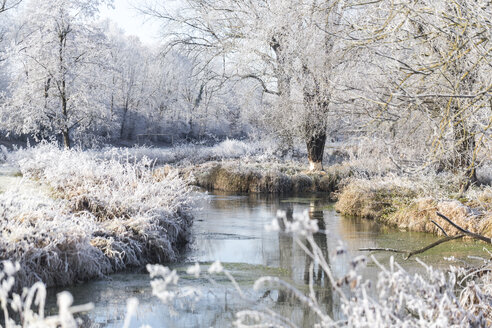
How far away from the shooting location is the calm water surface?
16.9ft

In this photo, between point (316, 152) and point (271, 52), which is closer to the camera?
point (271, 52)

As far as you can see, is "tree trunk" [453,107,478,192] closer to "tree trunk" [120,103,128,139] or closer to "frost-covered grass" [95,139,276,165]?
"frost-covered grass" [95,139,276,165]

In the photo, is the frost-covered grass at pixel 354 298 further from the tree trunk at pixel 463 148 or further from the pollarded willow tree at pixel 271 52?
the pollarded willow tree at pixel 271 52

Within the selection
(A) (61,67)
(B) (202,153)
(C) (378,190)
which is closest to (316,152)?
(C) (378,190)

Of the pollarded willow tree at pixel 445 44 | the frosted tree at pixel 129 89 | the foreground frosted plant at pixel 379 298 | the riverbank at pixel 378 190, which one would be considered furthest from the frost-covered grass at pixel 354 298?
the frosted tree at pixel 129 89

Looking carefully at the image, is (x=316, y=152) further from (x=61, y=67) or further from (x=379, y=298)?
(x=379, y=298)

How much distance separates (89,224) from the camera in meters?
6.99

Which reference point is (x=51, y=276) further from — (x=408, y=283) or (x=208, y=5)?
(x=208, y=5)

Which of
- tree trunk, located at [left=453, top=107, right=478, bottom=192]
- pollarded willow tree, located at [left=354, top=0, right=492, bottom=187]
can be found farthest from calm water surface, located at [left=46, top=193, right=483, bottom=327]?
pollarded willow tree, located at [left=354, top=0, right=492, bottom=187]

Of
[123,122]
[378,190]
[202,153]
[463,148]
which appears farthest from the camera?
[123,122]

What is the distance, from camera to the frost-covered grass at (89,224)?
19.8ft

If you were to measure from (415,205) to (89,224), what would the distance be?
22.5 feet

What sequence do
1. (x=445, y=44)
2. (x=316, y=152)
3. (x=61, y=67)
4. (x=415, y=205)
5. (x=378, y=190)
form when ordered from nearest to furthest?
(x=445, y=44) < (x=415, y=205) < (x=378, y=190) < (x=316, y=152) < (x=61, y=67)

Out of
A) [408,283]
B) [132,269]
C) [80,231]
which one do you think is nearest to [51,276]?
[80,231]
